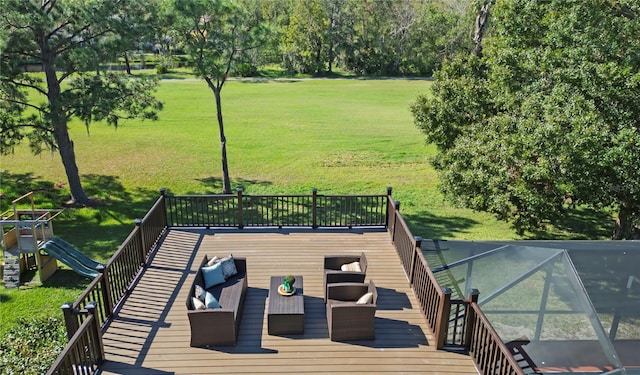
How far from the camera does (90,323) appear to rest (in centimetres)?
563

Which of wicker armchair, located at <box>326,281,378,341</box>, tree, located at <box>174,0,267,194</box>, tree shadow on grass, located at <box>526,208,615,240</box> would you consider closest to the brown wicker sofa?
wicker armchair, located at <box>326,281,378,341</box>

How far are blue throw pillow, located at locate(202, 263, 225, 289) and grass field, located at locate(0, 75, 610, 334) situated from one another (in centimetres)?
476

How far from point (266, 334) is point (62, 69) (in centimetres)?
1322

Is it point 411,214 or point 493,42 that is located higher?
point 493,42

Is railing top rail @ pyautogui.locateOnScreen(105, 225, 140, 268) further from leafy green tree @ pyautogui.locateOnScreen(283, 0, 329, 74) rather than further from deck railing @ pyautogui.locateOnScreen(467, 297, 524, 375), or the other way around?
leafy green tree @ pyautogui.locateOnScreen(283, 0, 329, 74)

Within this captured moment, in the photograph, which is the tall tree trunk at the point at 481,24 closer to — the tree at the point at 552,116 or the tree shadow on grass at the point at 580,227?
the tree at the point at 552,116

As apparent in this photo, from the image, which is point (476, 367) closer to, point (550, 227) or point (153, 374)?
point (153, 374)

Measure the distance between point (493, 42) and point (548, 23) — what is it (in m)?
2.24

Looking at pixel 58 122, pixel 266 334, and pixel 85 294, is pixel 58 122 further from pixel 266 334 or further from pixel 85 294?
pixel 266 334

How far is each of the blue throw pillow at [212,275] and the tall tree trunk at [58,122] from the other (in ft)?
32.5

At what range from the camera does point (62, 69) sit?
50.4ft

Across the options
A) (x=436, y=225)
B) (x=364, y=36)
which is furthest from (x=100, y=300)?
(x=364, y=36)

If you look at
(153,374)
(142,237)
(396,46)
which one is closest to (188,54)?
(142,237)

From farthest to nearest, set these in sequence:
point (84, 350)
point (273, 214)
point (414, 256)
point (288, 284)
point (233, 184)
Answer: point (233, 184), point (273, 214), point (414, 256), point (288, 284), point (84, 350)
